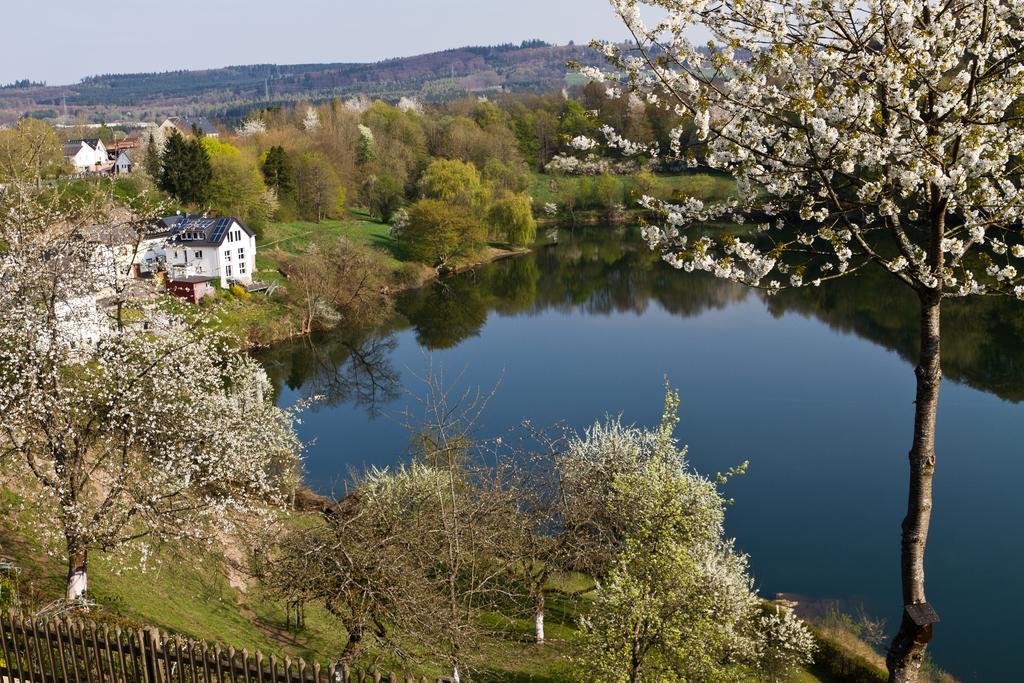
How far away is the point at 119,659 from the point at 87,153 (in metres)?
97.7

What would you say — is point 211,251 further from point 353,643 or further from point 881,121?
point 881,121

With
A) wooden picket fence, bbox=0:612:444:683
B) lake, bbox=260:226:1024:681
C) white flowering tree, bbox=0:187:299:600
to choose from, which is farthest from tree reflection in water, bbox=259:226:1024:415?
wooden picket fence, bbox=0:612:444:683

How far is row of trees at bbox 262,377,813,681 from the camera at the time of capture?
37.7 feet

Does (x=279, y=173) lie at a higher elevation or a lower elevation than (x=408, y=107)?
lower

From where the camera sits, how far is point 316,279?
45125 millimetres

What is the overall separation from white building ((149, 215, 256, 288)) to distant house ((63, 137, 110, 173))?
4679 centimetres

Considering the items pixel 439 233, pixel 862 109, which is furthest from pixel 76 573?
pixel 439 233

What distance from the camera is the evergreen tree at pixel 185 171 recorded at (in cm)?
5259

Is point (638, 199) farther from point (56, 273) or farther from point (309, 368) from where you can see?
point (309, 368)

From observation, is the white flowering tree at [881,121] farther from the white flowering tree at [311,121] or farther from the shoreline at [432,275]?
the white flowering tree at [311,121]

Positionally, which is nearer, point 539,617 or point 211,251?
point 539,617

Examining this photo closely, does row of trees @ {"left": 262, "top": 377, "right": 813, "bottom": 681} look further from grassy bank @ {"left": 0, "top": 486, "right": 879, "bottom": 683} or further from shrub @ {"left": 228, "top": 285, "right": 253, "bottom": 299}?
shrub @ {"left": 228, "top": 285, "right": 253, "bottom": 299}

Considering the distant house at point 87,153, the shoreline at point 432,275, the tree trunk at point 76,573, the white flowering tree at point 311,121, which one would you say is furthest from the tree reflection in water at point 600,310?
the distant house at point 87,153

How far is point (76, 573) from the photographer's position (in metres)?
11.4
